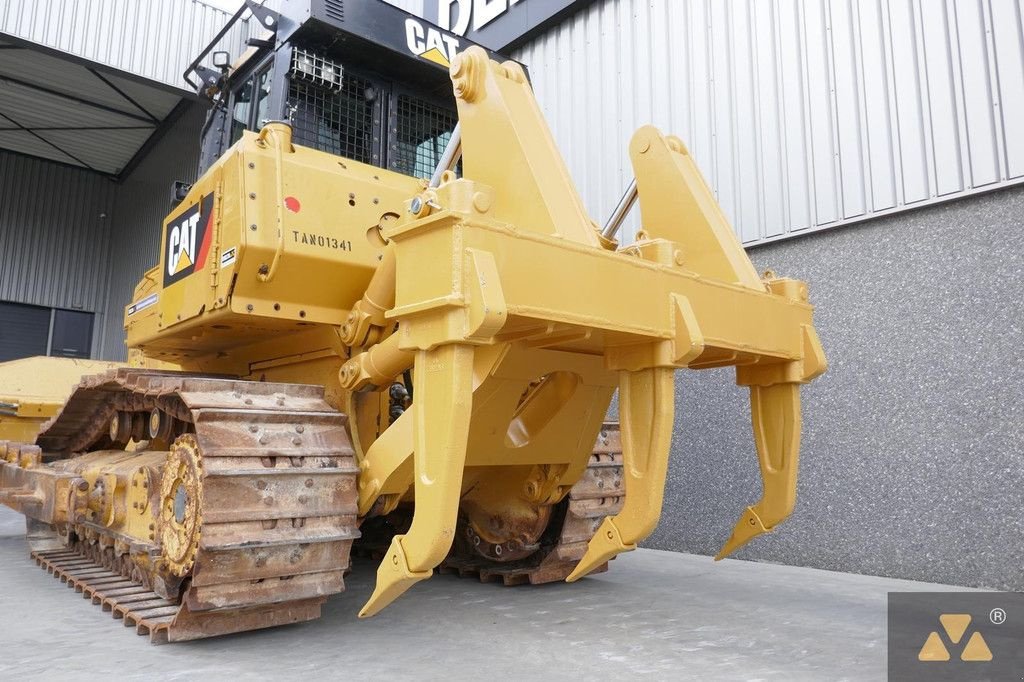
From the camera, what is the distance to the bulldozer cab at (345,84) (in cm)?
396

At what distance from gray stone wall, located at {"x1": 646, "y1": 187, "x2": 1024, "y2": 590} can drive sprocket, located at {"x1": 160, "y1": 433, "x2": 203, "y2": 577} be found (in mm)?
3981

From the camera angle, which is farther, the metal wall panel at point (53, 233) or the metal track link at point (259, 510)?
the metal wall panel at point (53, 233)

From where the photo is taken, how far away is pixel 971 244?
469 cm

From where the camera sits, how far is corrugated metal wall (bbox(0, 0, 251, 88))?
9.83 m

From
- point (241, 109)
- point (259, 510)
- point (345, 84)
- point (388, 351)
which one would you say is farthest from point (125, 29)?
point (259, 510)

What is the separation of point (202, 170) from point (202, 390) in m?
2.01

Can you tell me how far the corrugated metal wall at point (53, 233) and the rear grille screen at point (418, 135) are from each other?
48.9 ft

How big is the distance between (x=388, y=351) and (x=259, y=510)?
83cm

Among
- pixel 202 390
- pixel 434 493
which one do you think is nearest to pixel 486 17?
pixel 202 390

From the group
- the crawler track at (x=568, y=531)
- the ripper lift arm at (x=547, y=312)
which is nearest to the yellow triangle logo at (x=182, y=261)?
the ripper lift arm at (x=547, y=312)

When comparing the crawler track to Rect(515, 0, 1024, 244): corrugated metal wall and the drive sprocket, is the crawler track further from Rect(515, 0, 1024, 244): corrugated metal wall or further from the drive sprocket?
Rect(515, 0, 1024, 244): corrugated metal wall

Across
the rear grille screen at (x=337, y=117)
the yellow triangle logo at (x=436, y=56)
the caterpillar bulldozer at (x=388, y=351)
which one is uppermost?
the yellow triangle logo at (x=436, y=56)

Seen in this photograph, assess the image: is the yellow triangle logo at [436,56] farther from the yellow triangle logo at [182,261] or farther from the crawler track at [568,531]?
the crawler track at [568,531]

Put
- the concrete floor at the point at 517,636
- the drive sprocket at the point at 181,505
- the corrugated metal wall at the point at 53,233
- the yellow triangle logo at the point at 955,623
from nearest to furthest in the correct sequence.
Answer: the concrete floor at the point at 517,636 → the drive sprocket at the point at 181,505 → the yellow triangle logo at the point at 955,623 → the corrugated metal wall at the point at 53,233
